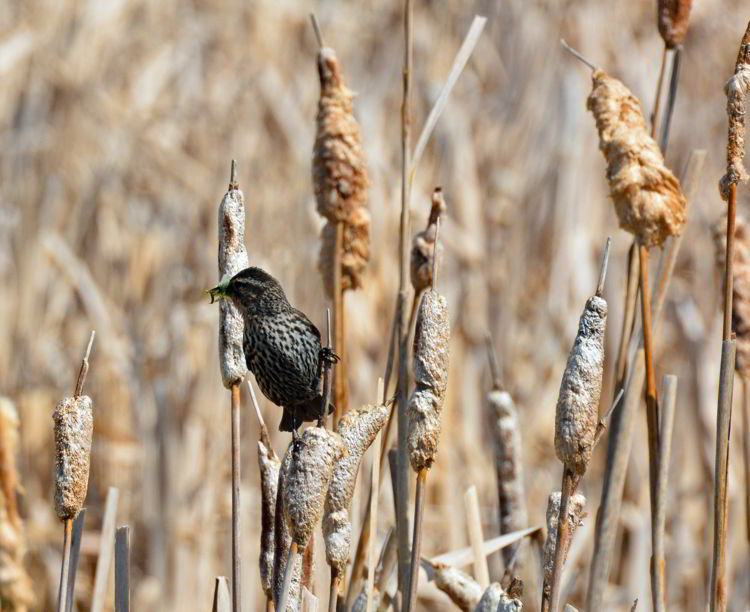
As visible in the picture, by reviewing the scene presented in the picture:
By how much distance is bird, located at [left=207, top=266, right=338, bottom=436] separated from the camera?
1051mm

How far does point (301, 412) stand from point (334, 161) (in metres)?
0.31

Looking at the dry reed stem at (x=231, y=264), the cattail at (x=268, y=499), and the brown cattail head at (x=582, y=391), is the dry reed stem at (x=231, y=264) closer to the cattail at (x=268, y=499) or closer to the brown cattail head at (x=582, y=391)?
the cattail at (x=268, y=499)

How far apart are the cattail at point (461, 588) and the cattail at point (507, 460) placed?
0.18 m

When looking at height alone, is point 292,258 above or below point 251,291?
above

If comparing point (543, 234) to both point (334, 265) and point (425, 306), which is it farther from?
point (425, 306)

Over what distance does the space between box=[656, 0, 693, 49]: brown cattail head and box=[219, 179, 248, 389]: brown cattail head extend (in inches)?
22.9

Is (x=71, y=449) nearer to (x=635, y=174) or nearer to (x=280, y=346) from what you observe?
(x=280, y=346)

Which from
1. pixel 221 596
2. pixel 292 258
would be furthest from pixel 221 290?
pixel 292 258

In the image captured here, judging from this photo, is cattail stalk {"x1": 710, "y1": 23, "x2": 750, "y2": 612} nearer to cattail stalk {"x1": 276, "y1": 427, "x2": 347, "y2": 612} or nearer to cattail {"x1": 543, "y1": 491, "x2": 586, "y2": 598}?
cattail {"x1": 543, "y1": 491, "x2": 586, "y2": 598}

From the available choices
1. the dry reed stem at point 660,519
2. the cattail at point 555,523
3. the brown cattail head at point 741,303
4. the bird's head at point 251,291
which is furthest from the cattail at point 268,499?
the brown cattail head at point 741,303

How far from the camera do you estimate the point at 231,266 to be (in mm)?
979

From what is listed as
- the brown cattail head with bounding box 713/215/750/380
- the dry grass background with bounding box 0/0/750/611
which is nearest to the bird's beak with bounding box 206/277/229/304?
the brown cattail head with bounding box 713/215/750/380

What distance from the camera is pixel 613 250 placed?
2846 millimetres

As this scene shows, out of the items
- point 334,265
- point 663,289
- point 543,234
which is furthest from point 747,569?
point 334,265
